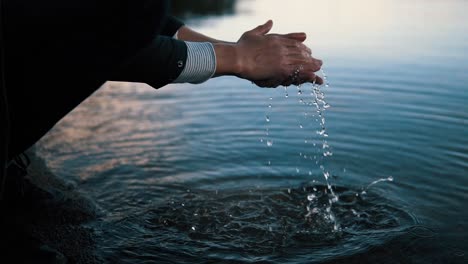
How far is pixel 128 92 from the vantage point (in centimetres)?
1034

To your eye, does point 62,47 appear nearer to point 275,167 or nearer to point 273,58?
point 273,58

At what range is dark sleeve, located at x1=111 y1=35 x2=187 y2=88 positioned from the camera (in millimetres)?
2953

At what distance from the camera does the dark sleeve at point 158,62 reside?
2.95 m

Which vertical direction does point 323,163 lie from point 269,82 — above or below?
below

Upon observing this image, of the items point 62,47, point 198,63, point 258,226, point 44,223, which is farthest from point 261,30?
point 44,223

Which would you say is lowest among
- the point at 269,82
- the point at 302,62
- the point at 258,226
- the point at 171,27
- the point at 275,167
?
the point at 258,226

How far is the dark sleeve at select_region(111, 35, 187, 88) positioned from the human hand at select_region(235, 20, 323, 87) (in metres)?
0.39

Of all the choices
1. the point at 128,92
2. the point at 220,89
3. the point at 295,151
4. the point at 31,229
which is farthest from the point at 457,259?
the point at 128,92

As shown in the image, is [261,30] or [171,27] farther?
[171,27]

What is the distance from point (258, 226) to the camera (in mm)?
4449

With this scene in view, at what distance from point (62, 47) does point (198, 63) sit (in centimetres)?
79

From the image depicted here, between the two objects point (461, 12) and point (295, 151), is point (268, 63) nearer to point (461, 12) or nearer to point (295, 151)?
point (295, 151)

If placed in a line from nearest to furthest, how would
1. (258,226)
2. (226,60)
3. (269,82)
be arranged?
1. (226,60)
2. (269,82)
3. (258,226)

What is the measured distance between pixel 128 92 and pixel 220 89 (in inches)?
76.1
